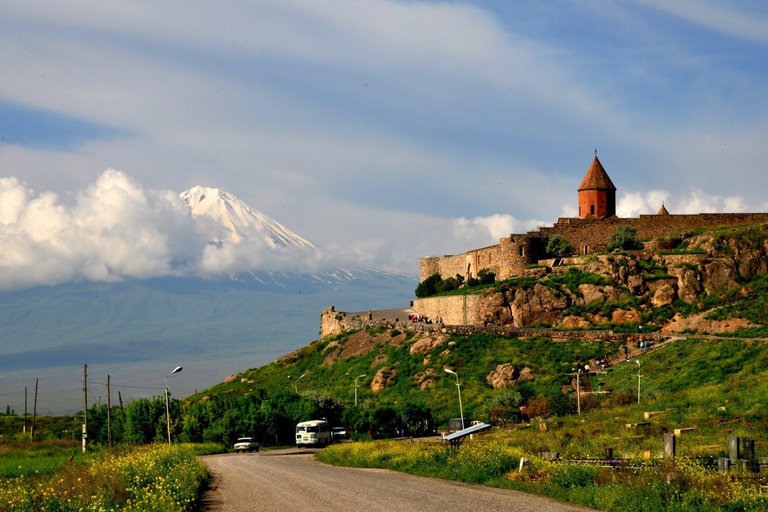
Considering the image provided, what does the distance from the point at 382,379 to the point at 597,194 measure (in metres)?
28.3

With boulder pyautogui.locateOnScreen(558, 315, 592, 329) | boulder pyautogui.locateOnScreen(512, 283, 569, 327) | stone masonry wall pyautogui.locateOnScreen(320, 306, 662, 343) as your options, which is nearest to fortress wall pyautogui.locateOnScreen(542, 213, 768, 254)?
boulder pyautogui.locateOnScreen(512, 283, 569, 327)

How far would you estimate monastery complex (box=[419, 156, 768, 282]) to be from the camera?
79.6m

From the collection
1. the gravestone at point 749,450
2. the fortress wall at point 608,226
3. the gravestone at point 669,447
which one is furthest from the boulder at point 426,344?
the gravestone at point 749,450

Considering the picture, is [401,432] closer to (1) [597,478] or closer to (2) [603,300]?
(2) [603,300]

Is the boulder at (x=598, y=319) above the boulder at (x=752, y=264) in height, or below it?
below

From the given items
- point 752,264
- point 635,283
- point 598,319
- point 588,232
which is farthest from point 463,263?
point 752,264

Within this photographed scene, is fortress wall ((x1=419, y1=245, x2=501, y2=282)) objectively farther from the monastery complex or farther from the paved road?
the paved road

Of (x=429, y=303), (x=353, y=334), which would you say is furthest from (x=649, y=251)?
(x=353, y=334)

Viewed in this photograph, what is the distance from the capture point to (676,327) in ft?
221

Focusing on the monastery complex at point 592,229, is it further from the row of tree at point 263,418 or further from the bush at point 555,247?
the row of tree at point 263,418

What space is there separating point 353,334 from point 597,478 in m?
64.0

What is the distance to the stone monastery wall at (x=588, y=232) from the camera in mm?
79500

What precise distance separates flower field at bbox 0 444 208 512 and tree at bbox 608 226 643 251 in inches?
2191

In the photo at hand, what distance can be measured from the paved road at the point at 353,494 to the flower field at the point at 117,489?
3.51 feet
